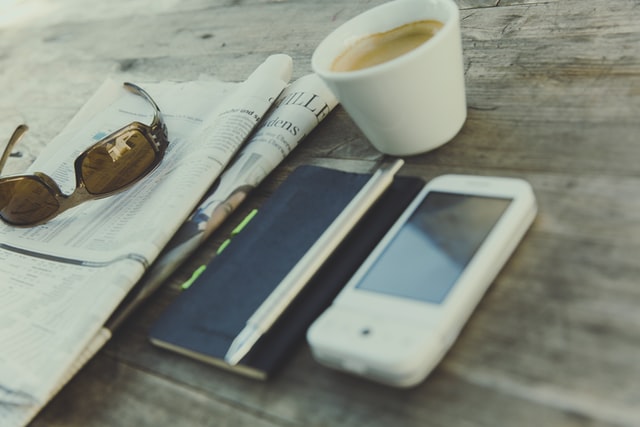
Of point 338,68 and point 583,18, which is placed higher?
point 338,68

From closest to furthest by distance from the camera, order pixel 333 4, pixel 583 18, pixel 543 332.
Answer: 1. pixel 543 332
2. pixel 583 18
3. pixel 333 4

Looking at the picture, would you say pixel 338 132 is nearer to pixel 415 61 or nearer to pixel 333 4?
pixel 415 61

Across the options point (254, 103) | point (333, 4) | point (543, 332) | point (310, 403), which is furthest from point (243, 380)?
point (333, 4)

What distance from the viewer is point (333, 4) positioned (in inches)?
31.9

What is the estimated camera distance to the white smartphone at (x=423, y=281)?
340mm

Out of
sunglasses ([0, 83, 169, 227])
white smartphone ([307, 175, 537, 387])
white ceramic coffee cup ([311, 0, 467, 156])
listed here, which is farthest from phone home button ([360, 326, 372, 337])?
sunglasses ([0, 83, 169, 227])

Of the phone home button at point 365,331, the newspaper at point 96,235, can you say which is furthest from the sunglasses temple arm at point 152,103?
the phone home button at point 365,331

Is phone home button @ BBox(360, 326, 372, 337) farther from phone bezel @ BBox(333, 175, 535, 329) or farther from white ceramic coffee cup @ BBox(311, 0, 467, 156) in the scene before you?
white ceramic coffee cup @ BBox(311, 0, 467, 156)

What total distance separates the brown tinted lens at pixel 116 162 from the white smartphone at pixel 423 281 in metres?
0.30

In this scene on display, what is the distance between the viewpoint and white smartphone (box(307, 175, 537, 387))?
Result: 34 cm

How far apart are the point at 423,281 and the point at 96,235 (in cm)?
34

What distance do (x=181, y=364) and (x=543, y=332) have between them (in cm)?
23

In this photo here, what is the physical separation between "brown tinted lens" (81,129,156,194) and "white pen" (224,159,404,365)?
262 mm

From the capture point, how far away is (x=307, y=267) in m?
0.42
